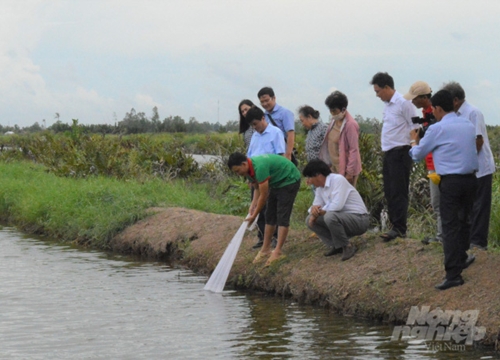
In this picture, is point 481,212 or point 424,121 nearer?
point 481,212

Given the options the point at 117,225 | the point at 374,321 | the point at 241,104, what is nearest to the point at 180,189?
the point at 117,225

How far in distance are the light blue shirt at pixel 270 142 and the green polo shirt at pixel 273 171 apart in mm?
375

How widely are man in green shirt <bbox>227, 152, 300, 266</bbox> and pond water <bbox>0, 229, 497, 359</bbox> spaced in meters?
0.83

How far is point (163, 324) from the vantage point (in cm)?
834

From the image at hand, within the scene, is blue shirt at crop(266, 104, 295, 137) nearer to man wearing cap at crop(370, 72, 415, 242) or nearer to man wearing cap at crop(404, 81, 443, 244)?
man wearing cap at crop(370, 72, 415, 242)

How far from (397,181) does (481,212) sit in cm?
110

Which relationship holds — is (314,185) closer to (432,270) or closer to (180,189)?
(432,270)

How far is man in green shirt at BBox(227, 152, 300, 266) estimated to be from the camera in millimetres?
9391

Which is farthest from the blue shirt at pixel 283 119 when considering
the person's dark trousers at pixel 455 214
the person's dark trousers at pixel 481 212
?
the person's dark trousers at pixel 455 214

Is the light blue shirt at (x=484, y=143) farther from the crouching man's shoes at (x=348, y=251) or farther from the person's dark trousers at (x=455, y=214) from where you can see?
Answer: the crouching man's shoes at (x=348, y=251)

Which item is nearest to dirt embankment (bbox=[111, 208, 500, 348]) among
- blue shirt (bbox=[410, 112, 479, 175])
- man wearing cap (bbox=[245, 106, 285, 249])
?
man wearing cap (bbox=[245, 106, 285, 249])

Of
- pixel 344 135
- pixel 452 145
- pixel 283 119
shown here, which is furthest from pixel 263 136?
pixel 452 145

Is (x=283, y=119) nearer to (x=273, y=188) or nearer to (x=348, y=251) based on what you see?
(x=273, y=188)

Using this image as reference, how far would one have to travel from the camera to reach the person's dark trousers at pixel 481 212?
8.35m
